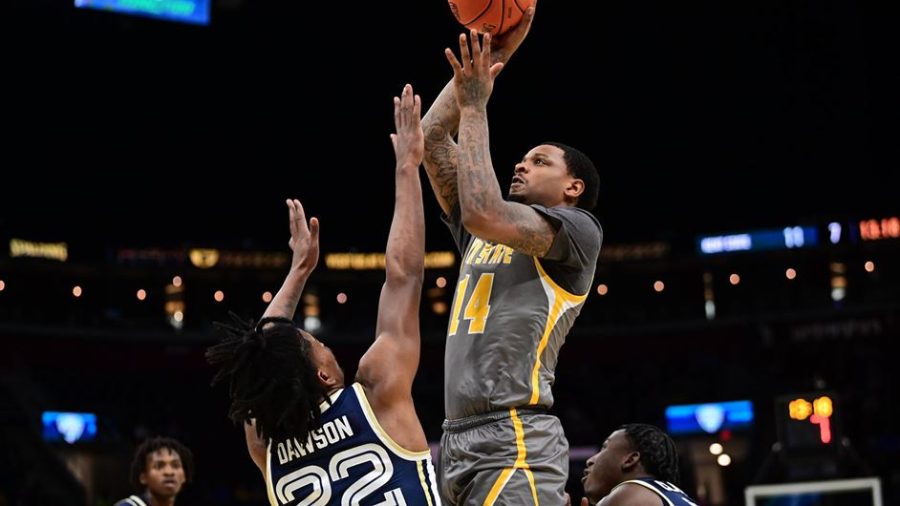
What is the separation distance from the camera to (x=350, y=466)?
3641 millimetres

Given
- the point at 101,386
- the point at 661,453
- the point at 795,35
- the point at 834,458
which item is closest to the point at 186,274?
the point at 101,386

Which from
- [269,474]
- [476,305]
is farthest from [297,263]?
[269,474]

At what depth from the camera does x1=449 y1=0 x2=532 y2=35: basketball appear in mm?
4414

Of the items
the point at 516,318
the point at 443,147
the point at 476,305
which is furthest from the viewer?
the point at 443,147

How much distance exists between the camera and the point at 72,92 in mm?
31641

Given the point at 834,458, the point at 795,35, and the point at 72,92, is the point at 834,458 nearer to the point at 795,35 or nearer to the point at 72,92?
the point at 795,35

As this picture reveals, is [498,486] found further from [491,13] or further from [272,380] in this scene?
[491,13]

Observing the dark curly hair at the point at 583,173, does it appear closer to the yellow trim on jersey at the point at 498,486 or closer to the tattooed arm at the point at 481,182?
the tattooed arm at the point at 481,182

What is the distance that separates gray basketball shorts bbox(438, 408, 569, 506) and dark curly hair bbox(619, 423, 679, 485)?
1.35 meters

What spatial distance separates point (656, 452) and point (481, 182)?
1.99 m

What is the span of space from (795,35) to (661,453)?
87.9 ft

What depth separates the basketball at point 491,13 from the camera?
174 inches

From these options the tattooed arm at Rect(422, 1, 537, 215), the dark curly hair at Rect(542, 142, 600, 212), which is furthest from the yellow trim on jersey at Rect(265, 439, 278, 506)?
the dark curly hair at Rect(542, 142, 600, 212)

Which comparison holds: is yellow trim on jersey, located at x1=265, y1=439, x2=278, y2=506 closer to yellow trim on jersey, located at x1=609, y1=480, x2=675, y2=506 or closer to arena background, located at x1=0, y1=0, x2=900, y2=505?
yellow trim on jersey, located at x1=609, y1=480, x2=675, y2=506
